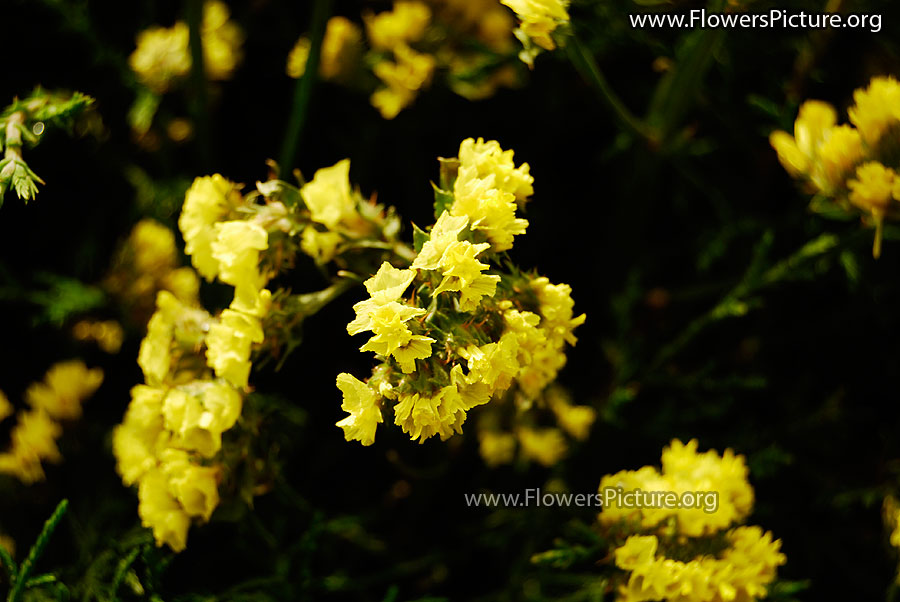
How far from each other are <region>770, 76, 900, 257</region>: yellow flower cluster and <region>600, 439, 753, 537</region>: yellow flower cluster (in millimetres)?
350

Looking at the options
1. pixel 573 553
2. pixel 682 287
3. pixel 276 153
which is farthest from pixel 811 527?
pixel 276 153

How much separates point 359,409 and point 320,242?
24 centimetres

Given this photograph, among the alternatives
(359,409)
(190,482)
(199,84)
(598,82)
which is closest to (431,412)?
(359,409)

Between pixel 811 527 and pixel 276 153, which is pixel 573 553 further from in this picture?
pixel 276 153

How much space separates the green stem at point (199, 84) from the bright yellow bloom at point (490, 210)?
683mm

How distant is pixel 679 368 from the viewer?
4.51 feet

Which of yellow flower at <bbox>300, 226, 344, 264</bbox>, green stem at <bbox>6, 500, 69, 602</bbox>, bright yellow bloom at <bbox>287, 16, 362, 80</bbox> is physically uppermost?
bright yellow bloom at <bbox>287, 16, 362, 80</bbox>

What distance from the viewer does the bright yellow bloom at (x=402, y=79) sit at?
1.34 meters

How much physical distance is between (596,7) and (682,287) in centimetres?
55

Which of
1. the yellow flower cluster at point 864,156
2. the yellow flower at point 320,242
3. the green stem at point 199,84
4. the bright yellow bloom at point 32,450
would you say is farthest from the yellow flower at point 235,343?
the yellow flower cluster at point 864,156

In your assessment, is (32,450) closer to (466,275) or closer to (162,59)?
(162,59)

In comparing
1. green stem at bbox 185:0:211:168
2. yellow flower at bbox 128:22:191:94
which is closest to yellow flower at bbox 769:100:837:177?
green stem at bbox 185:0:211:168

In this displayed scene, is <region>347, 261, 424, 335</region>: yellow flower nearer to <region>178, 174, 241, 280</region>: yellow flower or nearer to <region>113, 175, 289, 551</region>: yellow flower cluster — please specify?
<region>113, 175, 289, 551</region>: yellow flower cluster

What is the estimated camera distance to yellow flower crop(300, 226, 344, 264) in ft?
2.99
